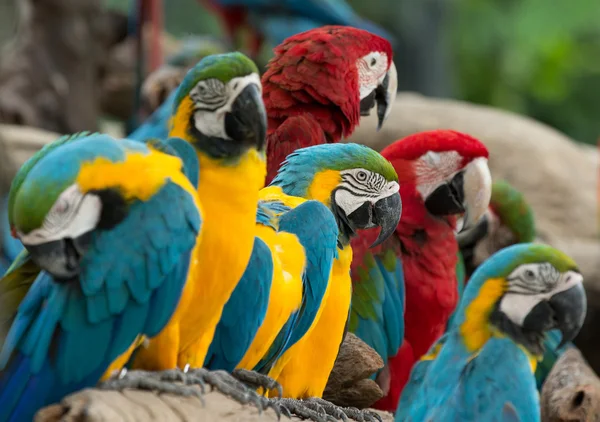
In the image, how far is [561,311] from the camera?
82.1 inches

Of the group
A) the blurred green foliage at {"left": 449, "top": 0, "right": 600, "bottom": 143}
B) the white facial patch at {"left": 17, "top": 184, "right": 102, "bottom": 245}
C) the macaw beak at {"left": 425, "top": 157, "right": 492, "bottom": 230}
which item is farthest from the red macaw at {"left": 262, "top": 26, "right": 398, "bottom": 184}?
the blurred green foliage at {"left": 449, "top": 0, "right": 600, "bottom": 143}

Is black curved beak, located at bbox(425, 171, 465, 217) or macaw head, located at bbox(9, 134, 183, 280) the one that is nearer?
macaw head, located at bbox(9, 134, 183, 280)

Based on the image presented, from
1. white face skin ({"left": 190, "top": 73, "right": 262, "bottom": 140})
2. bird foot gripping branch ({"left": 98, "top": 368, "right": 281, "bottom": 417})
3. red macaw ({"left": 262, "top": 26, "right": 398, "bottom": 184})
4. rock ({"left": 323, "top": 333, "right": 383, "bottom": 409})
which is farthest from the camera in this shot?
red macaw ({"left": 262, "top": 26, "right": 398, "bottom": 184})

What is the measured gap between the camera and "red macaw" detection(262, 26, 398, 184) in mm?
2506

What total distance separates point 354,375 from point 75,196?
1032 millimetres

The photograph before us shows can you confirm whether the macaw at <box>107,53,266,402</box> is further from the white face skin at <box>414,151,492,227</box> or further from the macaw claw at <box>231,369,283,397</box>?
the white face skin at <box>414,151,492,227</box>

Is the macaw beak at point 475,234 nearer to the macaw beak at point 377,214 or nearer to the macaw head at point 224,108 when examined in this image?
the macaw beak at point 377,214

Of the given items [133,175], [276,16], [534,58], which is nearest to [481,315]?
[133,175]

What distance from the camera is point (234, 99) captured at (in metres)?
1.64

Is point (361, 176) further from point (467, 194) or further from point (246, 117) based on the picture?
point (467, 194)

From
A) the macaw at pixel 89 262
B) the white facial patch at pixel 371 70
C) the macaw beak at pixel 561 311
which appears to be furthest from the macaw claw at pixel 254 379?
the white facial patch at pixel 371 70

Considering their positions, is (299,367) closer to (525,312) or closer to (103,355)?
(525,312)

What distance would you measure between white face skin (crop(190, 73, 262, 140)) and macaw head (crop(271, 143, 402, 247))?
1.40 feet

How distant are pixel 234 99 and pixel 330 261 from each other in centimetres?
44
